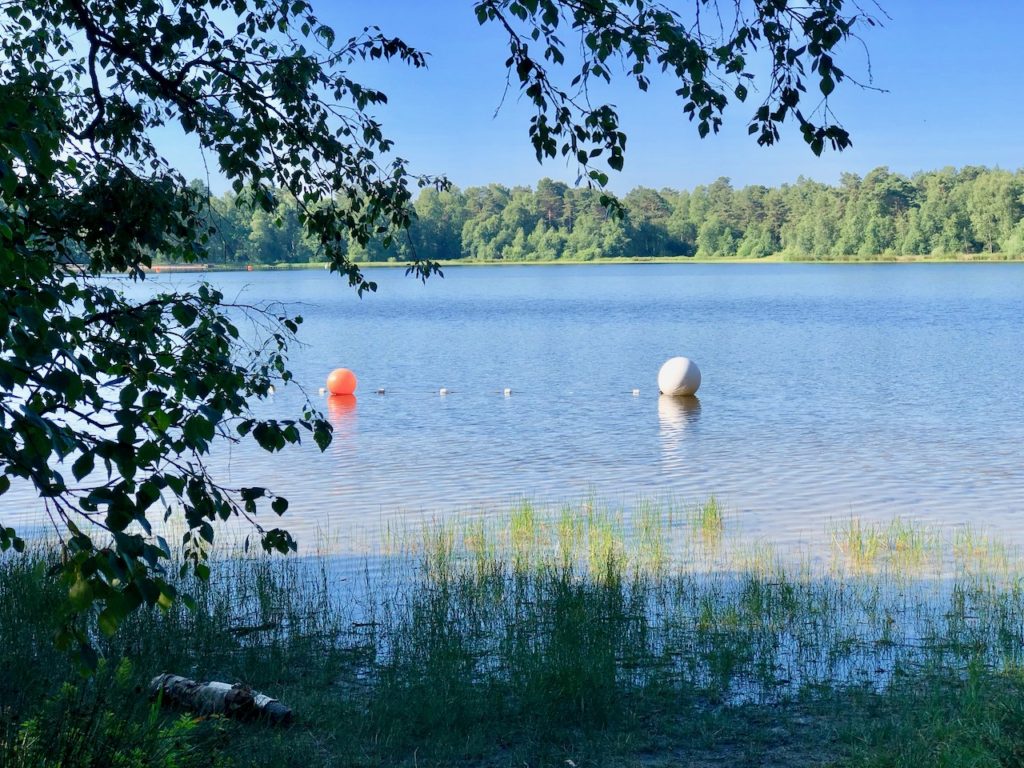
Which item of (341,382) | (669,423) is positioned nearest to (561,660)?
(669,423)

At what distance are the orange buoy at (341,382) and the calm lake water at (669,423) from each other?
88cm

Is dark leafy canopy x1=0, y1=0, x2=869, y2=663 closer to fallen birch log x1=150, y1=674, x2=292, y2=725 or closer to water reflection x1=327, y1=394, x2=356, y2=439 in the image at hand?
fallen birch log x1=150, y1=674, x2=292, y2=725

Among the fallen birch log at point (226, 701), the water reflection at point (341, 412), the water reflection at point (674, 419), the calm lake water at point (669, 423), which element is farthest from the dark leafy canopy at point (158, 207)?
the water reflection at point (341, 412)

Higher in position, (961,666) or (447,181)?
(447,181)

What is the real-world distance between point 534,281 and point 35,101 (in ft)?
380

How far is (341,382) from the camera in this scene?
2869 cm

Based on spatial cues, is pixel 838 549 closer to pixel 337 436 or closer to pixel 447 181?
pixel 447 181

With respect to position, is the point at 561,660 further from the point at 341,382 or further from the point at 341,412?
the point at 341,382

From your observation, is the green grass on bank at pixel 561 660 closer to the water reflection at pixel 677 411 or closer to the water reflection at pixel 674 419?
the water reflection at pixel 674 419

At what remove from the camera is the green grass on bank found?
5.54 meters

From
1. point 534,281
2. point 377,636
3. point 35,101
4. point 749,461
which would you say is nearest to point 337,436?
point 749,461

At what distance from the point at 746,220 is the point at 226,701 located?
185 meters

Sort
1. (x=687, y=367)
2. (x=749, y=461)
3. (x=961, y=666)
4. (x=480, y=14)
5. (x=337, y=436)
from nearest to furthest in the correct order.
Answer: (x=480, y=14)
(x=961, y=666)
(x=749, y=461)
(x=337, y=436)
(x=687, y=367)

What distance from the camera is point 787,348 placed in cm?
4050
